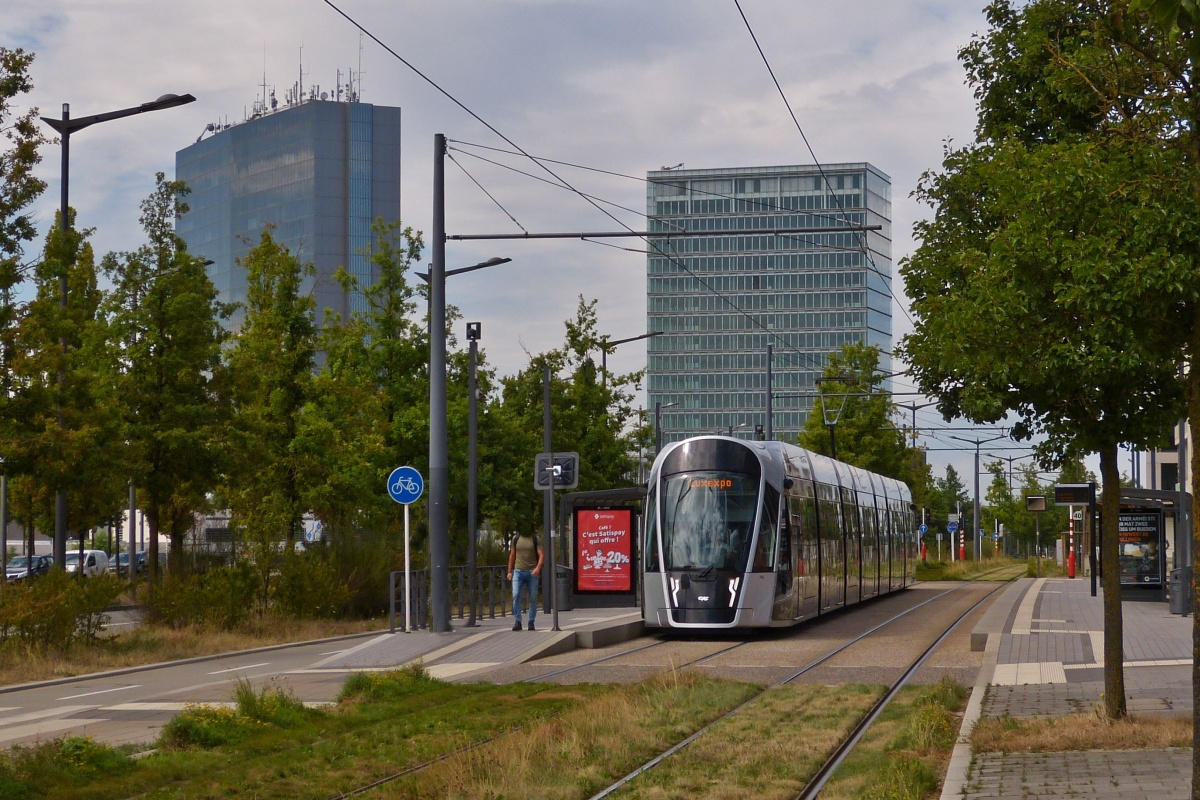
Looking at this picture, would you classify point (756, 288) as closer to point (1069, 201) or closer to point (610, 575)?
point (610, 575)

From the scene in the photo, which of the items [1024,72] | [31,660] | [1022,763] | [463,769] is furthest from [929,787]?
[31,660]

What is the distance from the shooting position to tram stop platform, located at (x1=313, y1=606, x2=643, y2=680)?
19.6 meters

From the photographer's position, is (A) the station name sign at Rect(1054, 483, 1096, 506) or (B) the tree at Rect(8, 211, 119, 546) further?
(A) the station name sign at Rect(1054, 483, 1096, 506)

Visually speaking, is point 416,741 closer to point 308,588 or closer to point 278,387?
point 308,588

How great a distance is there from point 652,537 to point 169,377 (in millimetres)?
A: 9869

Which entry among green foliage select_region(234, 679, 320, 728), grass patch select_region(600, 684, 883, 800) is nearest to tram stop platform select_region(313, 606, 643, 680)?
green foliage select_region(234, 679, 320, 728)

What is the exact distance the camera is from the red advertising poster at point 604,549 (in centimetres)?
3009

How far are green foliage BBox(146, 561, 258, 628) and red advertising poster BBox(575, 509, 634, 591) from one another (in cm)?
757

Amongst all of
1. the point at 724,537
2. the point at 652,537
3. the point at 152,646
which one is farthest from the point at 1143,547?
the point at 152,646

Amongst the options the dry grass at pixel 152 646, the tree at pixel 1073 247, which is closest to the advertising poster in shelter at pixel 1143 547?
the dry grass at pixel 152 646

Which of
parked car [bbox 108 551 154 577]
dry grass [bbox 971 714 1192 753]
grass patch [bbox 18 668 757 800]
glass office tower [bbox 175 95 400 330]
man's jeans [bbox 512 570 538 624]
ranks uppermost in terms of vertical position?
glass office tower [bbox 175 95 400 330]

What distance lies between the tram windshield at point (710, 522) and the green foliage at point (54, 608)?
27.5 feet

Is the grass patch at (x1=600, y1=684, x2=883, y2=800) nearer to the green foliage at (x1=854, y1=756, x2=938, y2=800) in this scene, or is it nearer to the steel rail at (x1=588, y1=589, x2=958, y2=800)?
the steel rail at (x1=588, y1=589, x2=958, y2=800)

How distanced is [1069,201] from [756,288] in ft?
457
